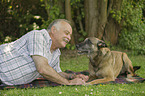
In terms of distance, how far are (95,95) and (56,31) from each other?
1590 millimetres

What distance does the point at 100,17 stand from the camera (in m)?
10.2

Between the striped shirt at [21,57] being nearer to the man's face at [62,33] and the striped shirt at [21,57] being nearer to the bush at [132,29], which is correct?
the man's face at [62,33]

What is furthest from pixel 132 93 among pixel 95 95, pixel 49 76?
pixel 49 76

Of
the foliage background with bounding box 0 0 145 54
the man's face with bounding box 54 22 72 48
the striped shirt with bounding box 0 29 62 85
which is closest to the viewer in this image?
the striped shirt with bounding box 0 29 62 85

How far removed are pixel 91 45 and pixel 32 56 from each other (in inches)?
78.3

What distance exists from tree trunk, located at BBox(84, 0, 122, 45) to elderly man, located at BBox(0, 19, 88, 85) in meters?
6.62

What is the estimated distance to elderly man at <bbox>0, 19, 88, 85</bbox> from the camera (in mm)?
3498

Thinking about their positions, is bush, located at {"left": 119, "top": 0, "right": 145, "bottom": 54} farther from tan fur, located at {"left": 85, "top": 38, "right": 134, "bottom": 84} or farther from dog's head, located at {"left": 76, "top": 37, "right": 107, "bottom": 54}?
dog's head, located at {"left": 76, "top": 37, "right": 107, "bottom": 54}

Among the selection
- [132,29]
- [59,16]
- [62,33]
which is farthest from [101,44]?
[132,29]

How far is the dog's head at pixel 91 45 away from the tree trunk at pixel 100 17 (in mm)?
5319

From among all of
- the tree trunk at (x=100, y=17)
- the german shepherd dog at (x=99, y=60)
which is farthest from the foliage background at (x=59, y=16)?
the german shepherd dog at (x=99, y=60)

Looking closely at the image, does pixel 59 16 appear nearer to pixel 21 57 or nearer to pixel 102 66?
pixel 102 66

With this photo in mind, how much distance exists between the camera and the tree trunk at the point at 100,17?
10117 mm

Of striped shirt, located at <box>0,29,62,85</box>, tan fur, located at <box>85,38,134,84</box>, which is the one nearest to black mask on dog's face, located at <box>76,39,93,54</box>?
tan fur, located at <box>85,38,134,84</box>
